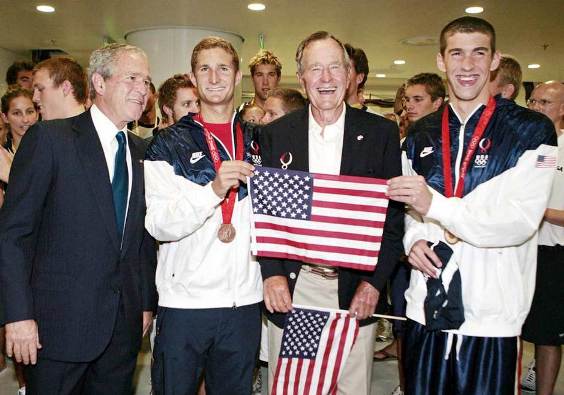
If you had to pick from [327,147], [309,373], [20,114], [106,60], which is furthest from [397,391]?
[20,114]

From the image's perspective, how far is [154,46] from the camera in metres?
10.4

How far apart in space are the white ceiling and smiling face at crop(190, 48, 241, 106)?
19.9 feet

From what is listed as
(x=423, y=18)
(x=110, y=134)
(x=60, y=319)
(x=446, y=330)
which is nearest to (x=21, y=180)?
(x=110, y=134)

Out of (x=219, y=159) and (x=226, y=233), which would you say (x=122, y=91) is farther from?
(x=226, y=233)

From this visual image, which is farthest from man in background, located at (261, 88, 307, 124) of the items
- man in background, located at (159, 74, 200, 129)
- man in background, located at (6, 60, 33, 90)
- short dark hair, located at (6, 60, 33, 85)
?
short dark hair, located at (6, 60, 33, 85)

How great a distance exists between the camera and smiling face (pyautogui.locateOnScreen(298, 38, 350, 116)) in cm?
276

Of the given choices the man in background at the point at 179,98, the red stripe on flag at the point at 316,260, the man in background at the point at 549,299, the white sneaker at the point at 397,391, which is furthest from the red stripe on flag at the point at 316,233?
the white sneaker at the point at 397,391

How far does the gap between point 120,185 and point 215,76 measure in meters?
0.74

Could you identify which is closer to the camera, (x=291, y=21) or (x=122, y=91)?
(x=122, y=91)

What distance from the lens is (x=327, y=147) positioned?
2795 mm

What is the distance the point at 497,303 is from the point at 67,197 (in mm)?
1984

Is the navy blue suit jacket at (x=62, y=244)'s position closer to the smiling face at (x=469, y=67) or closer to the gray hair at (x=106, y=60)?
the gray hair at (x=106, y=60)

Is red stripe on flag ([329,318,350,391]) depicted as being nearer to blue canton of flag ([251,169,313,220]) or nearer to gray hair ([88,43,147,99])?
blue canton of flag ([251,169,313,220])

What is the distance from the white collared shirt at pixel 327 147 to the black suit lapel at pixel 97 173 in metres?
0.99
